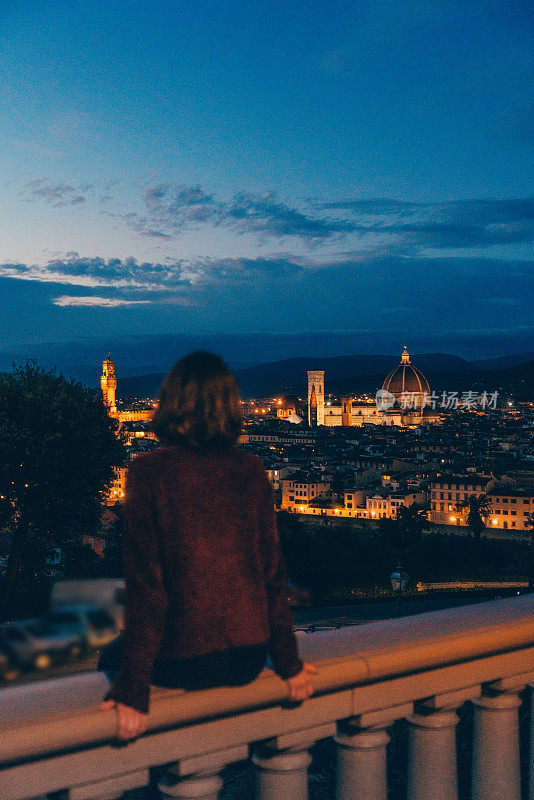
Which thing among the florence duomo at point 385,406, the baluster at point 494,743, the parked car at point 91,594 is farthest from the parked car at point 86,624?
the florence duomo at point 385,406

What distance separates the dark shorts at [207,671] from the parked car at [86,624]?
17 cm

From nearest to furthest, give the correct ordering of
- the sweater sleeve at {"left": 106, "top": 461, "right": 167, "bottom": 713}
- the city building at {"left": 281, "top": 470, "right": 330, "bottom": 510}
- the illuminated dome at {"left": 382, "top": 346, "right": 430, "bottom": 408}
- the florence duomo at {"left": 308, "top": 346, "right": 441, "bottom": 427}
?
the sweater sleeve at {"left": 106, "top": 461, "right": 167, "bottom": 713} → the city building at {"left": 281, "top": 470, "right": 330, "bottom": 510} → the florence duomo at {"left": 308, "top": 346, "right": 441, "bottom": 427} → the illuminated dome at {"left": 382, "top": 346, "right": 430, "bottom": 408}

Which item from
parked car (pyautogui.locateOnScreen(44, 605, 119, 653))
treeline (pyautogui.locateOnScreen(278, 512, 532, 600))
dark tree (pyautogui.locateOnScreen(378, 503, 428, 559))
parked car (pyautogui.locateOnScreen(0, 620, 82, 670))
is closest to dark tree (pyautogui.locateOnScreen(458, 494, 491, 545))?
treeline (pyautogui.locateOnScreen(278, 512, 532, 600))

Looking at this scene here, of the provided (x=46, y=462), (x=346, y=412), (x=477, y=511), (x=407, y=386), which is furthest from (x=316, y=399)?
(x=46, y=462)

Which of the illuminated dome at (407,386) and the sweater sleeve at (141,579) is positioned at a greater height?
the illuminated dome at (407,386)

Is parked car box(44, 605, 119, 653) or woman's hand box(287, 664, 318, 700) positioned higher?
parked car box(44, 605, 119, 653)

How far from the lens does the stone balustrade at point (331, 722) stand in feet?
4.20

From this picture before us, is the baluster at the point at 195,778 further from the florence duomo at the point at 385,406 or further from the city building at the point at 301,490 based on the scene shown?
the florence duomo at the point at 385,406

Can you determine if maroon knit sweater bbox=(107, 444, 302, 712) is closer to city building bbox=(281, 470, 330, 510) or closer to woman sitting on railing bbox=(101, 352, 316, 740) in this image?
woman sitting on railing bbox=(101, 352, 316, 740)

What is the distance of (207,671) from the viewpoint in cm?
141

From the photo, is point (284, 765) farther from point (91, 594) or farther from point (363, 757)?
point (91, 594)

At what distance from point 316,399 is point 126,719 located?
119117 millimetres

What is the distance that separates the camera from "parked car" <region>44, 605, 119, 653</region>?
1.60 metres

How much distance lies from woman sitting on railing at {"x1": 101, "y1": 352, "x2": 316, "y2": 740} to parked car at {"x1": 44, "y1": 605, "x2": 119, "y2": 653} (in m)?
0.09
